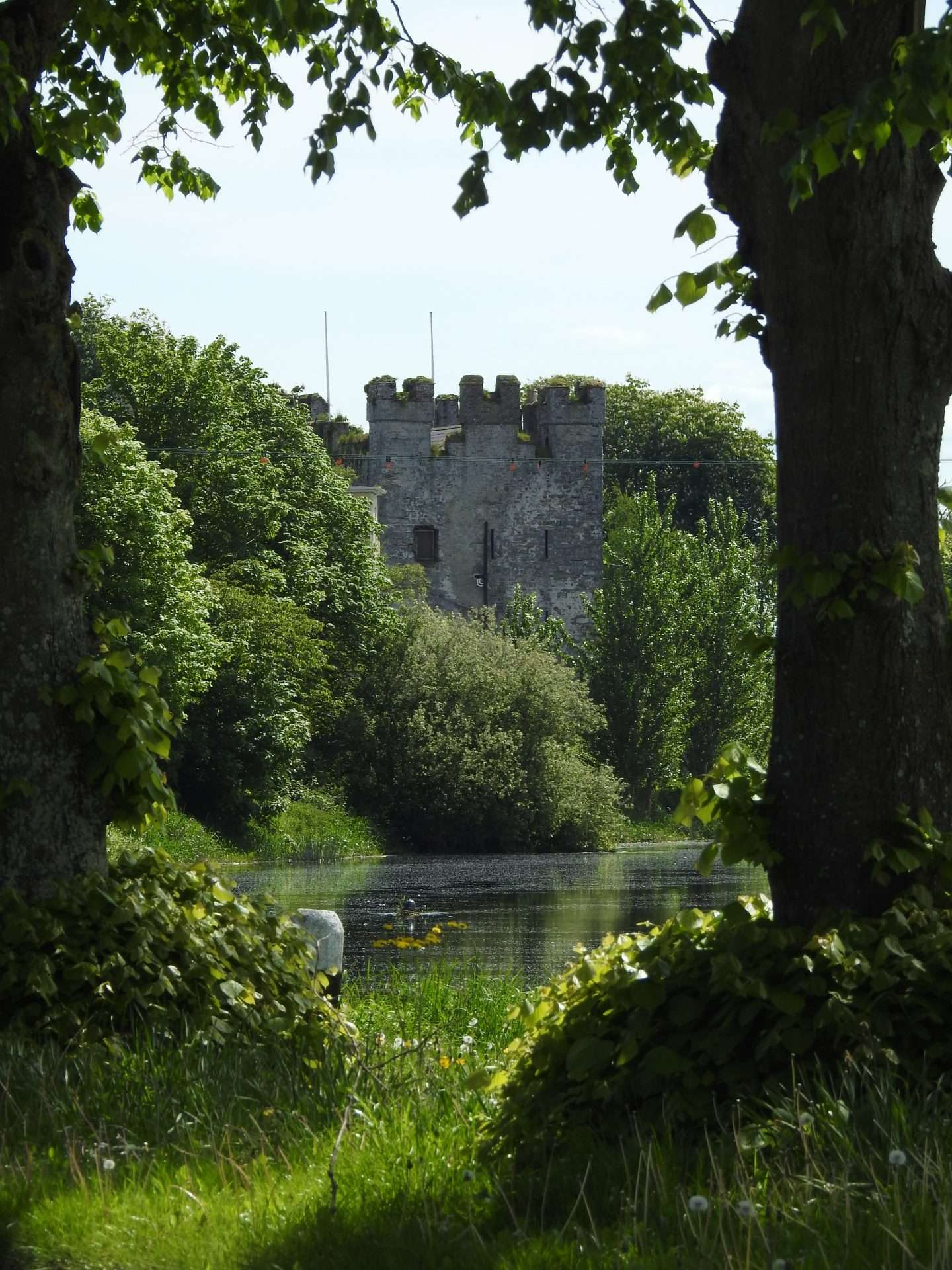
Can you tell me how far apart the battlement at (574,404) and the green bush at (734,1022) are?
64109mm

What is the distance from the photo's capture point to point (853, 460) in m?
5.86

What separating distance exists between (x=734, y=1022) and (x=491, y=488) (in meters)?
63.4

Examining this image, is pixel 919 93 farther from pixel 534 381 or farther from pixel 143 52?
pixel 534 381

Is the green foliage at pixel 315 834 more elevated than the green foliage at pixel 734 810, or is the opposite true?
the green foliage at pixel 734 810

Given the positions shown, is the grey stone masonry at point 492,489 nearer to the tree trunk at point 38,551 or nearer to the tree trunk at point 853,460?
the tree trunk at point 38,551

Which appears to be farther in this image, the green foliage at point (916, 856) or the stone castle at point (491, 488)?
the stone castle at point (491, 488)

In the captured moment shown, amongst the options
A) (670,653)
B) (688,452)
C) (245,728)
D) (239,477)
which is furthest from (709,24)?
(688,452)

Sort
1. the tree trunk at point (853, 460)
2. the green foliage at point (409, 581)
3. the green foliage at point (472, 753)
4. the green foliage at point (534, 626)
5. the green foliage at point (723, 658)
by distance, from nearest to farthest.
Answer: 1. the tree trunk at point (853, 460)
2. the green foliage at point (472, 753)
3. the green foliage at point (409, 581)
4. the green foliage at point (534, 626)
5. the green foliage at point (723, 658)

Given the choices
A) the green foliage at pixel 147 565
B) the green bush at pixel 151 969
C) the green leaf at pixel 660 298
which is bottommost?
the green bush at pixel 151 969

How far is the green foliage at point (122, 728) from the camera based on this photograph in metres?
7.66

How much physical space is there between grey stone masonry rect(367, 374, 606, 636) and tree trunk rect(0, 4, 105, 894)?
58609 millimetres

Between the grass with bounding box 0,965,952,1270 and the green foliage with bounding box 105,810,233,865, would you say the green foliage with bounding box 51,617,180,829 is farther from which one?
the green foliage with bounding box 105,810,233,865

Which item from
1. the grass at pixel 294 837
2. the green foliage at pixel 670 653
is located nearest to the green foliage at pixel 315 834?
→ the grass at pixel 294 837

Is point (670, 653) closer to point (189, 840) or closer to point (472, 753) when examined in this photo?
point (472, 753)
